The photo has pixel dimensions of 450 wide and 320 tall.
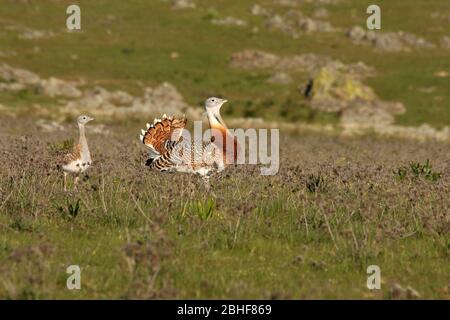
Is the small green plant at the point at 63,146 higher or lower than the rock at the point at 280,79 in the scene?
lower

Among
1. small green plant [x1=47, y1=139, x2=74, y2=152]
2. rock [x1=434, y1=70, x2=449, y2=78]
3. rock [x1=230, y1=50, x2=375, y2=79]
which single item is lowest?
small green plant [x1=47, y1=139, x2=74, y2=152]

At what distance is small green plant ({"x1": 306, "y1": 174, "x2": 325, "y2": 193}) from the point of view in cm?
1491

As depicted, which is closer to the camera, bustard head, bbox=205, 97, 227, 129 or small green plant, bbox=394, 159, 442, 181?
bustard head, bbox=205, 97, 227, 129

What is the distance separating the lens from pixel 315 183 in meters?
15.1

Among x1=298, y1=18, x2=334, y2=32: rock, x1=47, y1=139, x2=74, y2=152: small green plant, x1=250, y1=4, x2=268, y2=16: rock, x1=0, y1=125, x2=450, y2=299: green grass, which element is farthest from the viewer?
x1=250, y1=4, x2=268, y2=16: rock

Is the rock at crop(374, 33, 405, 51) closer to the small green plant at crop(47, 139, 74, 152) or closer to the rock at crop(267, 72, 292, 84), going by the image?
the rock at crop(267, 72, 292, 84)

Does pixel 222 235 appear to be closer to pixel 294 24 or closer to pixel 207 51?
pixel 207 51

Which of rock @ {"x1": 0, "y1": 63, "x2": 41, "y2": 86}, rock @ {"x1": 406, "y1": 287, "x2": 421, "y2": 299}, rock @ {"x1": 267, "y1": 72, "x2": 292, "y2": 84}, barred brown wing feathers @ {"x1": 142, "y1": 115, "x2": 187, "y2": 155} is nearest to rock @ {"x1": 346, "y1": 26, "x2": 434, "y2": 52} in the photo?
rock @ {"x1": 267, "y1": 72, "x2": 292, "y2": 84}

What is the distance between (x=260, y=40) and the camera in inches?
2640

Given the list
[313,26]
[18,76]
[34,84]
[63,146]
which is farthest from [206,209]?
[313,26]

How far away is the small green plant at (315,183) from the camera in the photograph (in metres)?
14.9

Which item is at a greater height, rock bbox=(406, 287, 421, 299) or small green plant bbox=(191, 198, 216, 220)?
small green plant bbox=(191, 198, 216, 220)

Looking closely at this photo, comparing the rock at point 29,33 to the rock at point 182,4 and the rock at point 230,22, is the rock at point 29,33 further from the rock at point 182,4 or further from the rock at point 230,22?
the rock at point 230,22

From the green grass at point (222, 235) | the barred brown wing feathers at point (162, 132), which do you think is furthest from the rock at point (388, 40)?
the barred brown wing feathers at point (162, 132)
